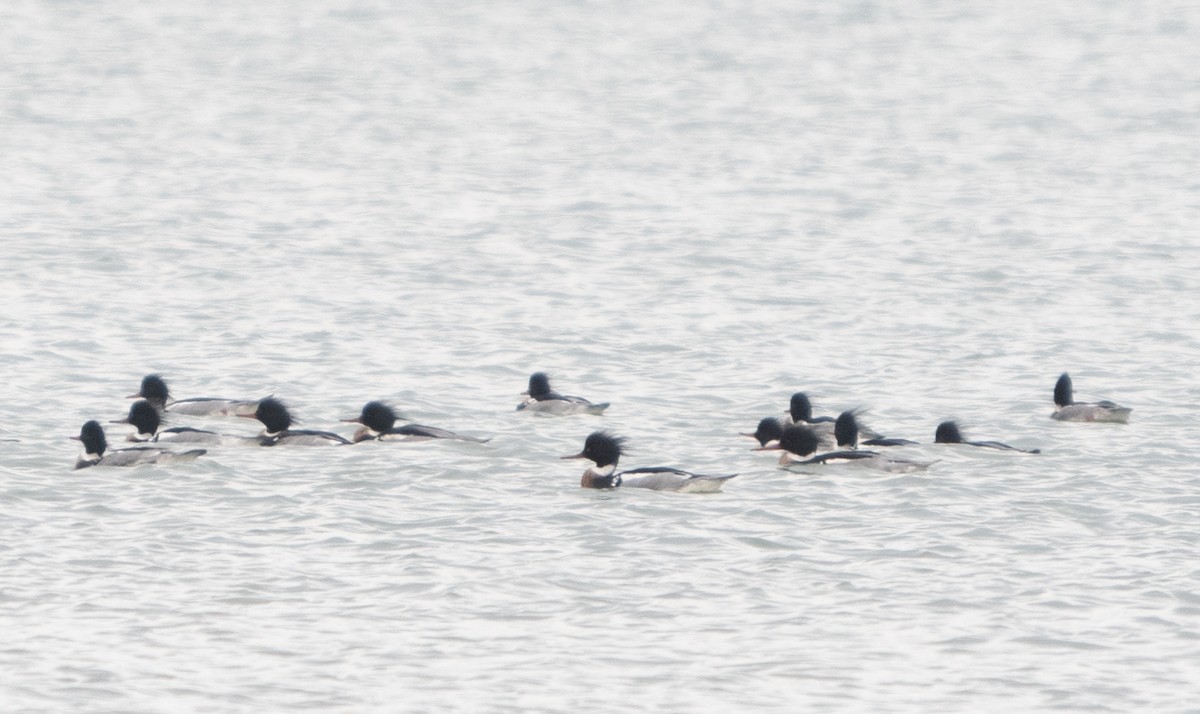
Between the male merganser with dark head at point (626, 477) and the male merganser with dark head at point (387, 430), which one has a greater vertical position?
the male merganser with dark head at point (387, 430)

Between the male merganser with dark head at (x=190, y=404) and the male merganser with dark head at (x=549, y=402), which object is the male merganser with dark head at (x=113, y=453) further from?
the male merganser with dark head at (x=549, y=402)

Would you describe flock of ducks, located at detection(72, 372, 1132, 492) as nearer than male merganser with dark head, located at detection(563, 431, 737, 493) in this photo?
No

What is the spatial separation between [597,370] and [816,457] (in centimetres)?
547

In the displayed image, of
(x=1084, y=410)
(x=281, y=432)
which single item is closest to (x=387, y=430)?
(x=281, y=432)

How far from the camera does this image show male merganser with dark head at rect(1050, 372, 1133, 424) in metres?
22.0

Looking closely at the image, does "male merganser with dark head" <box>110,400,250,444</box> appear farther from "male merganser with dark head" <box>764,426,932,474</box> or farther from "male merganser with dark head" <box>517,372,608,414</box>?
"male merganser with dark head" <box>764,426,932,474</box>

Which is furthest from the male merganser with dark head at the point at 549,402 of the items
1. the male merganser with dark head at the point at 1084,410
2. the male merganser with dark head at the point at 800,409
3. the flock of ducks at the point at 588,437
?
the male merganser with dark head at the point at 1084,410

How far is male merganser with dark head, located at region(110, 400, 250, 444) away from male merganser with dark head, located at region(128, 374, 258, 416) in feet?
3.03

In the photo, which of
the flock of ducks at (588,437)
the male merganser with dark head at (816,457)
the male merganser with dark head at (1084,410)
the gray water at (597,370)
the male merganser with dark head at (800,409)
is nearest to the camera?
the gray water at (597,370)

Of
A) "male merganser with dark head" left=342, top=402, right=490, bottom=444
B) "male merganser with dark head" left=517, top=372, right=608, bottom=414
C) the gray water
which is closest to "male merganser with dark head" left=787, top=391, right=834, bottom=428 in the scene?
the gray water

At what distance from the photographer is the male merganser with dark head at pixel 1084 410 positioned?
72.2 ft

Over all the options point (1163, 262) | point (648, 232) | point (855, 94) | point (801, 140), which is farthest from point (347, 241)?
point (855, 94)

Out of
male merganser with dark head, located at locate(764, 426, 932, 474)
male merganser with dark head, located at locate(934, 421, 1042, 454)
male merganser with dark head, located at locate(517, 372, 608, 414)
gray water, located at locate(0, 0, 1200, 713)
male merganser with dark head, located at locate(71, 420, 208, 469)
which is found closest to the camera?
gray water, located at locate(0, 0, 1200, 713)

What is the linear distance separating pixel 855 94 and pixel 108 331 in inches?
1270
